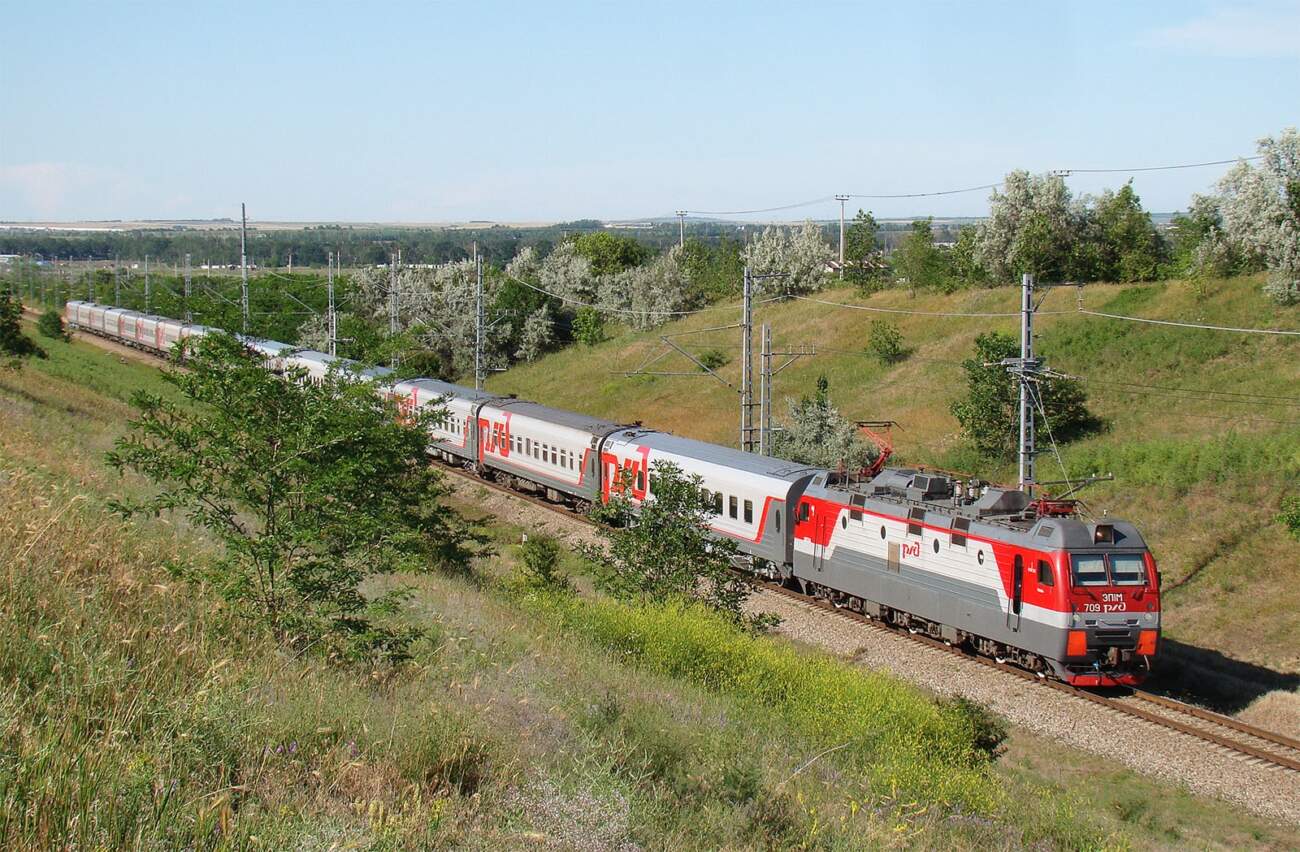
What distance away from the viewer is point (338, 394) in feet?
39.5

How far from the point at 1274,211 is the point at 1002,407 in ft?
48.7

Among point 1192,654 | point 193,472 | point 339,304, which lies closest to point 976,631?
point 1192,654

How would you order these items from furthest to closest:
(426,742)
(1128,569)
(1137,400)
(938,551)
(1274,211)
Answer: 1. (1274,211)
2. (1137,400)
3. (938,551)
4. (1128,569)
5. (426,742)

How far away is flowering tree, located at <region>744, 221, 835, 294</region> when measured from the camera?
234 feet

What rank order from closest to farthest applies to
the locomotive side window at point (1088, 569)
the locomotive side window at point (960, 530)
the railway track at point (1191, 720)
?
the railway track at point (1191, 720), the locomotive side window at point (1088, 569), the locomotive side window at point (960, 530)

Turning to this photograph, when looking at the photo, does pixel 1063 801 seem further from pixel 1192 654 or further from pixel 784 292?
pixel 784 292

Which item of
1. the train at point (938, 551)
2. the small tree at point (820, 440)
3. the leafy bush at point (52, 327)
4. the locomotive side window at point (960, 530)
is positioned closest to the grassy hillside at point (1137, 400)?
the small tree at point (820, 440)

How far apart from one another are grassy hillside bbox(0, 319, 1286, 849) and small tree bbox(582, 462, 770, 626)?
4.99 metres

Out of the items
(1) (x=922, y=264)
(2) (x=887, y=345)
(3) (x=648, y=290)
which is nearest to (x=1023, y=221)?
(1) (x=922, y=264)

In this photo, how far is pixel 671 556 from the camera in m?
19.9

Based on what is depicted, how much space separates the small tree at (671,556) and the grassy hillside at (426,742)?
4988mm

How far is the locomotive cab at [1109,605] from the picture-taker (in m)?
18.1

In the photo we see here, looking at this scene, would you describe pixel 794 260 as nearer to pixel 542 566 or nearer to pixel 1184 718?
pixel 542 566

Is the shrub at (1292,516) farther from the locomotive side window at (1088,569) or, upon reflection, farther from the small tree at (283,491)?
the small tree at (283,491)
